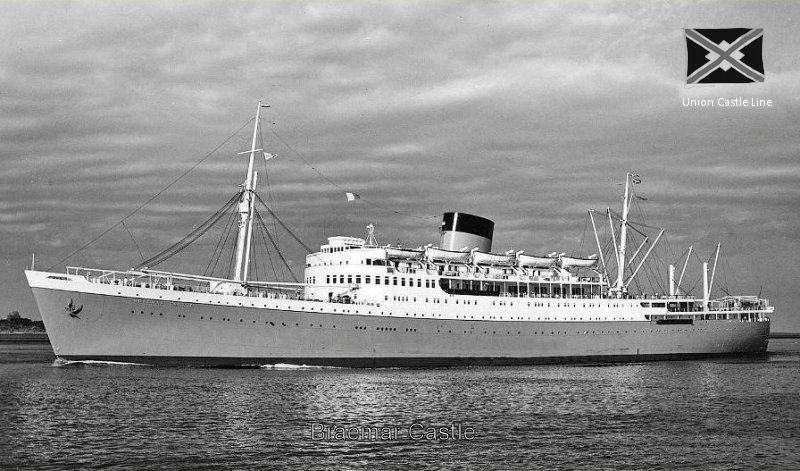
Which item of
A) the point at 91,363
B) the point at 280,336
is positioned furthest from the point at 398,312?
the point at 91,363

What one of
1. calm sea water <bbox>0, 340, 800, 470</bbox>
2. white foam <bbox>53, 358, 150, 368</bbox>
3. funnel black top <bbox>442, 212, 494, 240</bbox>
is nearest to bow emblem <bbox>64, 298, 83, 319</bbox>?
white foam <bbox>53, 358, 150, 368</bbox>

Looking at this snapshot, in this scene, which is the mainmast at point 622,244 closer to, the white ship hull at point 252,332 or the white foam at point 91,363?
the white ship hull at point 252,332

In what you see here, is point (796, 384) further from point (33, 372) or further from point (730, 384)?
point (33, 372)

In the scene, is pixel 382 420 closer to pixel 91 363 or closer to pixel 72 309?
pixel 91 363

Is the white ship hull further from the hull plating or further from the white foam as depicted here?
the white foam

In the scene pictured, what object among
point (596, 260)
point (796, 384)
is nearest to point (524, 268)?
point (596, 260)

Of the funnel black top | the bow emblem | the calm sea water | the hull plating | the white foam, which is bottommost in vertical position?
the calm sea water
